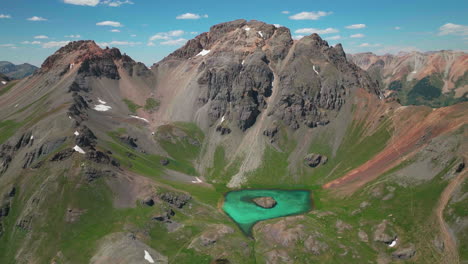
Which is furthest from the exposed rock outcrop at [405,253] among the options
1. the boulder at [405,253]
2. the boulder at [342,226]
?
the boulder at [342,226]

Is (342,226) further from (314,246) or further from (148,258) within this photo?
(148,258)

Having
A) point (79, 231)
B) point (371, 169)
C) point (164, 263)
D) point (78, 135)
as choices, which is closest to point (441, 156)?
point (371, 169)

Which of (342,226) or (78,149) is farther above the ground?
(78,149)

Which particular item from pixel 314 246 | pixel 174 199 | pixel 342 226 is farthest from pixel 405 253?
pixel 174 199

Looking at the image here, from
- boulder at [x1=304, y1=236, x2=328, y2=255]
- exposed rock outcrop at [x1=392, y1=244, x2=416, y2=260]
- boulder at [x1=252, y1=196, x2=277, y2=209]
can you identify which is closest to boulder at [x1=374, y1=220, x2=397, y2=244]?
exposed rock outcrop at [x1=392, y1=244, x2=416, y2=260]

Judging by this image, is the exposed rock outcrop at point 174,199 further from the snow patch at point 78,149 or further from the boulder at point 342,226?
the boulder at point 342,226
